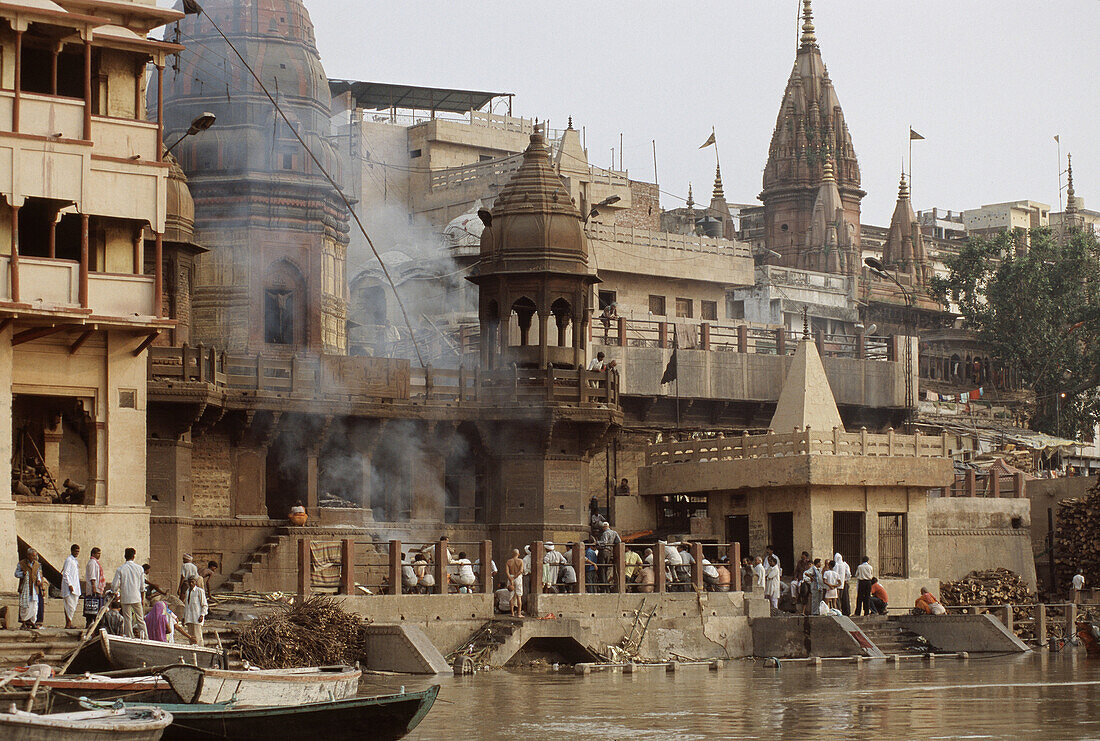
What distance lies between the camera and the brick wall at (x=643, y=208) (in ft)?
209

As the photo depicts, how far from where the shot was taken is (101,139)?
2664cm

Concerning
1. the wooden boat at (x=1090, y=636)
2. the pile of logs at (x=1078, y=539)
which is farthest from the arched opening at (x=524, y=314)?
the pile of logs at (x=1078, y=539)

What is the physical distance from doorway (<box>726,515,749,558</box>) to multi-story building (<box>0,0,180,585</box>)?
1433 cm

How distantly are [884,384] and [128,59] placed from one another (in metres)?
27.7

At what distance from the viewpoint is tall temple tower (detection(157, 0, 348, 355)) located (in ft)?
116

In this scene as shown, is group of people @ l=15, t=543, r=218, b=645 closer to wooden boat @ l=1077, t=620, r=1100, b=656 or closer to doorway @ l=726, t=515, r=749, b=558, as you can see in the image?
doorway @ l=726, t=515, r=749, b=558

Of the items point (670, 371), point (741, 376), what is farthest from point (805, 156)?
point (670, 371)

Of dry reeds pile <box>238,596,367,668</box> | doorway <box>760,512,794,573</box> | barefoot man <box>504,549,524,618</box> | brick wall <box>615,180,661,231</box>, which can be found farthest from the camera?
brick wall <box>615,180,661,231</box>

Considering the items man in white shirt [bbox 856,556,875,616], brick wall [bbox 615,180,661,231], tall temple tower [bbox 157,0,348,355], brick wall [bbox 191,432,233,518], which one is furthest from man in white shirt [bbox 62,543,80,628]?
brick wall [bbox 615,180,661,231]

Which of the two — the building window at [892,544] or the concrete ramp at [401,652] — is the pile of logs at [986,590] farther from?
the concrete ramp at [401,652]

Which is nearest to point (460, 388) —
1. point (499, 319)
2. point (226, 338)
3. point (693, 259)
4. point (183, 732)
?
point (499, 319)

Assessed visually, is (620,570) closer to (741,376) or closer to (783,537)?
(783,537)

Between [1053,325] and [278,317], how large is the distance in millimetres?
35235

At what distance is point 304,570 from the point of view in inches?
1033
